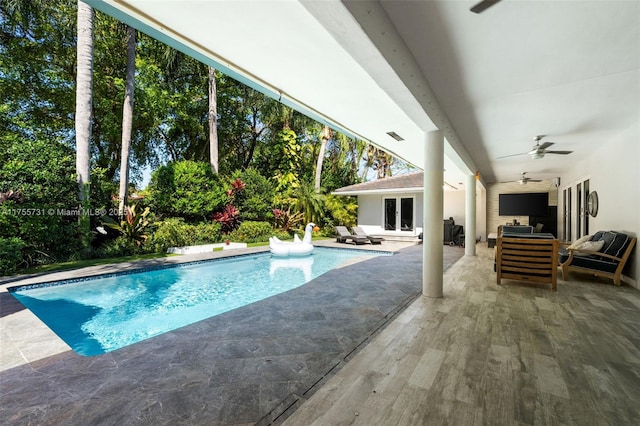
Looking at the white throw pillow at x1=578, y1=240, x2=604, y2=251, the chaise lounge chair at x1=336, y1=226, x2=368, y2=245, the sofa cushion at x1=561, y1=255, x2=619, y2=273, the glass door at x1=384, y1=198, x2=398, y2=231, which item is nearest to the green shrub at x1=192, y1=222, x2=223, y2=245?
the chaise lounge chair at x1=336, y1=226, x2=368, y2=245

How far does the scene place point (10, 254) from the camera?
6477 millimetres

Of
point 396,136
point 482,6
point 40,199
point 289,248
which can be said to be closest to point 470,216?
point 396,136

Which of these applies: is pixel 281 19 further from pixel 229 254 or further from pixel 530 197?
pixel 530 197

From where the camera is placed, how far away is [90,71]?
29.2 feet

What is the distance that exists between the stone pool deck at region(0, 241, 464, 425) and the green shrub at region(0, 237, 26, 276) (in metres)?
3.09

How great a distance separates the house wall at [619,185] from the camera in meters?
5.29

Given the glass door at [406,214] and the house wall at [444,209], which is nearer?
the house wall at [444,209]

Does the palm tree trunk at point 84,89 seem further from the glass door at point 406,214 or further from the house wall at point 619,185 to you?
the glass door at point 406,214

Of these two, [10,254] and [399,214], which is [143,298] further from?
[399,214]

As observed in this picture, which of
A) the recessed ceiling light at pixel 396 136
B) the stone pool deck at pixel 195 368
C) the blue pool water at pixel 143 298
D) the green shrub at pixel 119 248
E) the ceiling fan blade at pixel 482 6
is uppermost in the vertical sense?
the ceiling fan blade at pixel 482 6

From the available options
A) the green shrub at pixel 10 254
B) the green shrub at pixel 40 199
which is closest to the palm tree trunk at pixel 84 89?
the green shrub at pixel 40 199

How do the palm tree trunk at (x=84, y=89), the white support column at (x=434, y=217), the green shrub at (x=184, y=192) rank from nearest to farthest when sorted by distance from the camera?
the white support column at (x=434, y=217)
the palm tree trunk at (x=84, y=89)
the green shrub at (x=184, y=192)

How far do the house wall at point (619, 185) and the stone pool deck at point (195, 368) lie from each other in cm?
493

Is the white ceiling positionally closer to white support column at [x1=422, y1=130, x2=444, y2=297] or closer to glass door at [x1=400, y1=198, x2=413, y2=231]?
white support column at [x1=422, y1=130, x2=444, y2=297]
